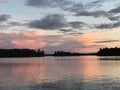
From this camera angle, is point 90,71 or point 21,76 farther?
point 90,71

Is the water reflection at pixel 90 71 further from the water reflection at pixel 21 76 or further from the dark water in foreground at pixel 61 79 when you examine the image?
the water reflection at pixel 21 76

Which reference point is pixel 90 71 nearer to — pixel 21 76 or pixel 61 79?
pixel 21 76

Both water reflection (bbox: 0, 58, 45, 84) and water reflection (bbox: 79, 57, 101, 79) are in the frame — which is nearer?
water reflection (bbox: 0, 58, 45, 84)

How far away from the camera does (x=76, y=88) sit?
35438mm

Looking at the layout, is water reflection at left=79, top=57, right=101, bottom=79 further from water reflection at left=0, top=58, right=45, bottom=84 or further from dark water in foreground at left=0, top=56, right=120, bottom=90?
water reflection at left=0, top=58, right=45, bottom=84

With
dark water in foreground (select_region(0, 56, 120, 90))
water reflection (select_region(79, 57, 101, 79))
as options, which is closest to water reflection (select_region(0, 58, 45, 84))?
dark water in foreground (select_region(0, 56, 120, 90))

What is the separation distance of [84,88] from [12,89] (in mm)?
8492

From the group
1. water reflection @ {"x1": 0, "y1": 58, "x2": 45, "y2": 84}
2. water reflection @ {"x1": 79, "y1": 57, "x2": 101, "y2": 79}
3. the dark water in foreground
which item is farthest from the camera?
water reflection @ {"x1": 79, "y1": 57, "x2": 101, "y2": 79}

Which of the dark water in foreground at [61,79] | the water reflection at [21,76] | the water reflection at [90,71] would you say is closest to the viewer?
the dark water in foreground at [61,79]

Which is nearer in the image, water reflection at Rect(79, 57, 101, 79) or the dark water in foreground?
the dark water in foreground

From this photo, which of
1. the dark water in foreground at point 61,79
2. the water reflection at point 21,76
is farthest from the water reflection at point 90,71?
the water reflection at point 21,76

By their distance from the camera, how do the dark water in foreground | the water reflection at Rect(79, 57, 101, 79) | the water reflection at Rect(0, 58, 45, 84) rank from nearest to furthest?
the dark water in foreground, the water reflection at Rect(0, 58, 45, 84), the water reflection at Rect(79, 57, 101, 79)

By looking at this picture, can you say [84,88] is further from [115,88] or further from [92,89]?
[115,88]

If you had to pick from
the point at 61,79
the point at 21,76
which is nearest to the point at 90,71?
the point at 21,76
